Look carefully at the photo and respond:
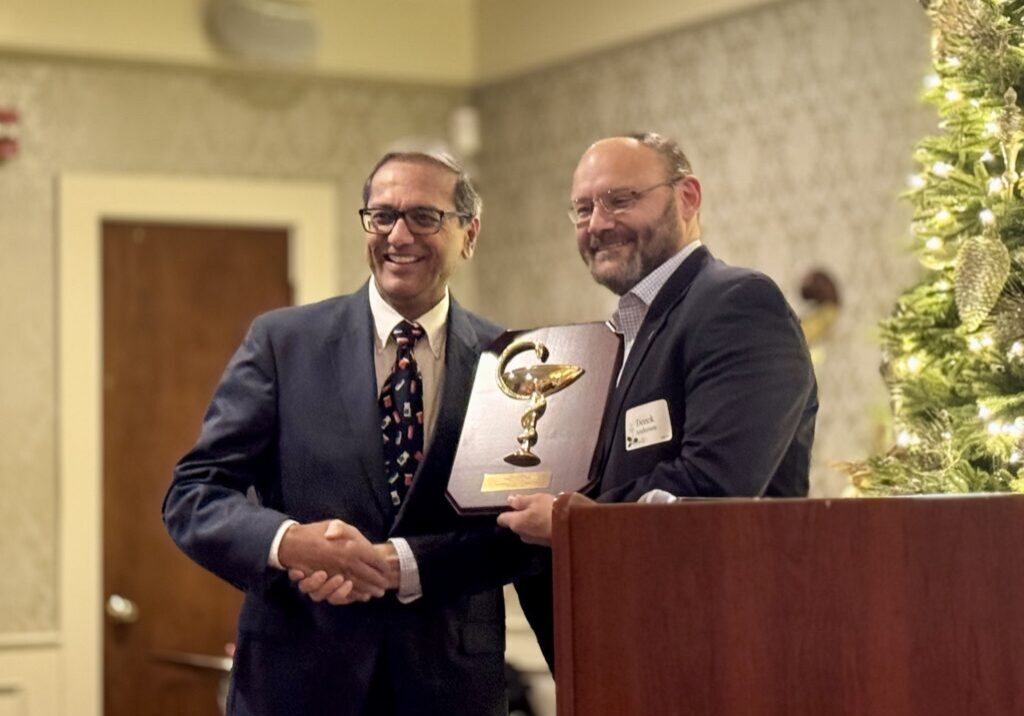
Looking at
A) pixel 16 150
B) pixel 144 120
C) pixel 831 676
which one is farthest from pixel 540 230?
pixel 831 676

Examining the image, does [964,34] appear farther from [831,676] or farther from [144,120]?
[144,120]

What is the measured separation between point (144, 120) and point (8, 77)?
508 mm

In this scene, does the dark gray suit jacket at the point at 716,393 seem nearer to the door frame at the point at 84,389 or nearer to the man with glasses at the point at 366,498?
the man with glasses at the point at 366,498

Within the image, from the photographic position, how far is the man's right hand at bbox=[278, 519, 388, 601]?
2.30m

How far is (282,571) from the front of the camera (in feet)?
7.79

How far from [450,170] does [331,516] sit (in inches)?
23.7

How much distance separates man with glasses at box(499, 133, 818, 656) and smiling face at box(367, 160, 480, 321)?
0.72 feet

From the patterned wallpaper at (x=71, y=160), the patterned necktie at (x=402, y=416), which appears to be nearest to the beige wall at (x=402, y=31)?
the patterned wallpaper at (x=71, y=160)

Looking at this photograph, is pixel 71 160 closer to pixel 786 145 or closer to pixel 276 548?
pixel 786 145

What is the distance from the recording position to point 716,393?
2219 millimetres

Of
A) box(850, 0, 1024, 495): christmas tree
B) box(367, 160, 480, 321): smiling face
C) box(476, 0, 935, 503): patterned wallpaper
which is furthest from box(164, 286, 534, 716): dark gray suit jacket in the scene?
box(476, 0, 935, 503): patterned wallpaper

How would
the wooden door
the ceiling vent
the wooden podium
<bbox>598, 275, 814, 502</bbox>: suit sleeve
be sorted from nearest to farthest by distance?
the wooden podium, <bbox>598, 275, 814, 502</bbox>: suit sleeve, the wooden door, the ceiling vent

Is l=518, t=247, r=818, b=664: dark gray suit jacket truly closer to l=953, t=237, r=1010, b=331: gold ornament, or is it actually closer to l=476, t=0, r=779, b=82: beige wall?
l=953, t=237, r=1010, b=331: gold ornament

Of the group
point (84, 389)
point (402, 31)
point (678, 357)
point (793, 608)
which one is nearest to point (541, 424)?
point (678, 357)
